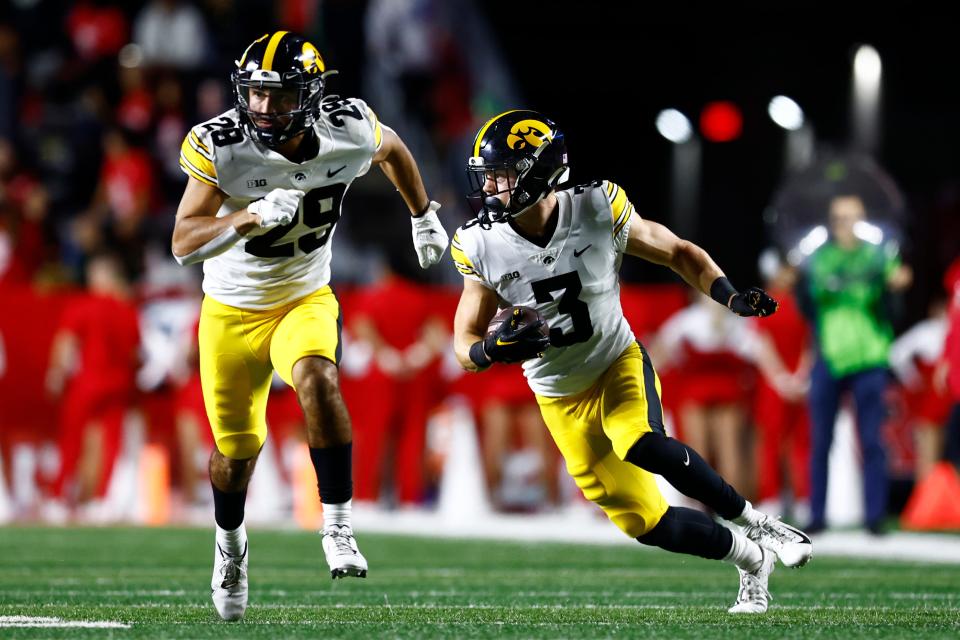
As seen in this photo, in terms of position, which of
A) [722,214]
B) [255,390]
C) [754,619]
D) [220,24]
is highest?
[220,24]

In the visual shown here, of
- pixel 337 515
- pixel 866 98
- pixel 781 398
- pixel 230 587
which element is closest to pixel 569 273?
pixel 337 515

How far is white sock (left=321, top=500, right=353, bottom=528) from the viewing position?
5082mm

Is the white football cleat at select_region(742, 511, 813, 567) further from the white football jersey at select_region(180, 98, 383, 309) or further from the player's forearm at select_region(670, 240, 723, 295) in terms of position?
the white football jersey at select_region(180, 98, 383, 309)

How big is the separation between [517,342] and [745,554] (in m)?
1.13

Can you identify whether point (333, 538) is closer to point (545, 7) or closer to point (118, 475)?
point (118, 475)

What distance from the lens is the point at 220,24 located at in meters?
16.4

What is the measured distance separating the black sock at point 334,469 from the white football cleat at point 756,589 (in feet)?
4.37

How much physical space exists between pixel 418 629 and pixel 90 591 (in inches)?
78.5

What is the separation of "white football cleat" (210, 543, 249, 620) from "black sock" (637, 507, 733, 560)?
4.40 feet

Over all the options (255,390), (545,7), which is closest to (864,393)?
(255,390)

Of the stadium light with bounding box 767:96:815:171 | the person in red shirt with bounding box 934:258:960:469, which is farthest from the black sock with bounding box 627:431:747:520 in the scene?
the stadium light with bounding box 767:96:815:171

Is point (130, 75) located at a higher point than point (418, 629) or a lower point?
higher

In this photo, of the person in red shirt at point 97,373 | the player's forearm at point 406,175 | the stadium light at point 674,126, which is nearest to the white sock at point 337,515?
the player's forearm at point 406,175

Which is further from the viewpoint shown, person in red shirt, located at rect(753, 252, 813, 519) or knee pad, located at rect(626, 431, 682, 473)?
person in red shirt, located at rect(753, 252, 813, 519)
